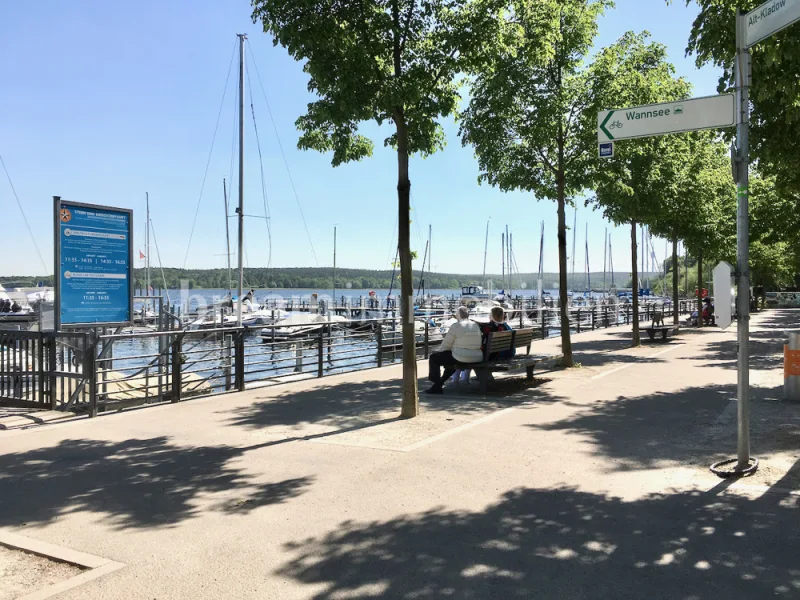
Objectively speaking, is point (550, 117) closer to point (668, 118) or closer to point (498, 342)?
point (498, 342)

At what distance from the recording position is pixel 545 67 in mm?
13938

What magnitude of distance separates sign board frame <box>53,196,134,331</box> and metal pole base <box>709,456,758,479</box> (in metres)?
8.06

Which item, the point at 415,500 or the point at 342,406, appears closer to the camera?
the point at 415,500

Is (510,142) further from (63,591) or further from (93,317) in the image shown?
(63,591)

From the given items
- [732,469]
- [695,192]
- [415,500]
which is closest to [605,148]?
[732,469]

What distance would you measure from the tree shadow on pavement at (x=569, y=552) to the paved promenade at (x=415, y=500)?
0.02 metres

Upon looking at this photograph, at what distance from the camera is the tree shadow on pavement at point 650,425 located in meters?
6.65

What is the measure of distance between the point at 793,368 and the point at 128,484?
8.83 meters

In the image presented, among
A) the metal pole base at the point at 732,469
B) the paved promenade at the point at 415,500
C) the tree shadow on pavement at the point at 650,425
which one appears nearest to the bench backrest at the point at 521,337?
the tree shadow on pavement at the point at 650,425

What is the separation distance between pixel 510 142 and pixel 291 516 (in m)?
11.6

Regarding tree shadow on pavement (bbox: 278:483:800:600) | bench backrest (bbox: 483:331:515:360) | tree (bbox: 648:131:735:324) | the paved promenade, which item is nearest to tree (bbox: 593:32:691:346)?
tree (bbox: 648:131:735:324)

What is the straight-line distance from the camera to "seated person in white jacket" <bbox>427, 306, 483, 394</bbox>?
10.5 meters

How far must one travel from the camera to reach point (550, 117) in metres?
13.4

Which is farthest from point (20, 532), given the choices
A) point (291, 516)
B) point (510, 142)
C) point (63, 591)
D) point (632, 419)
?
point (510, 142)
